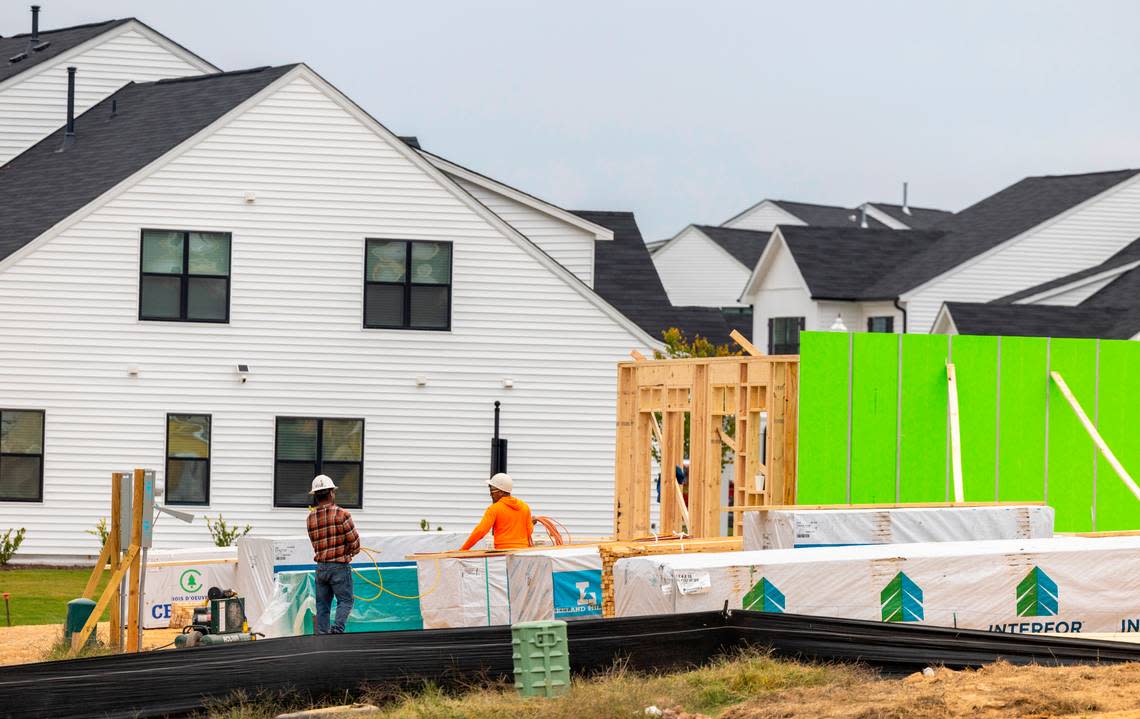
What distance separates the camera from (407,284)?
2802 centimetres

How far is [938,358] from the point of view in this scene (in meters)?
19.6

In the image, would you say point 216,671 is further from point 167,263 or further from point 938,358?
point 167,263

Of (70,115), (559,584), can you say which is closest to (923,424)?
(559,584)

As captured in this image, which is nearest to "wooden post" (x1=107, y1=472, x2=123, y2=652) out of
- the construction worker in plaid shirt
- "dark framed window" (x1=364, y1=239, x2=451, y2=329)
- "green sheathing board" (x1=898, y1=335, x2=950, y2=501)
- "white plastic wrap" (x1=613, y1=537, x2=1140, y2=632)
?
the construction worker in plaid shirt

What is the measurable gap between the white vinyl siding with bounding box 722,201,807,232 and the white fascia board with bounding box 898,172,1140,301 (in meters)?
29.5

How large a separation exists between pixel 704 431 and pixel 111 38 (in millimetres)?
18470

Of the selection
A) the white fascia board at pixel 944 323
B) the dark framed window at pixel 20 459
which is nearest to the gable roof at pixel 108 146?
the dark framed window at pixel 20 459

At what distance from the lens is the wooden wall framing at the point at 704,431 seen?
18.8 m

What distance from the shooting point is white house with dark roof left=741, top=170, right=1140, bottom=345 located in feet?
143

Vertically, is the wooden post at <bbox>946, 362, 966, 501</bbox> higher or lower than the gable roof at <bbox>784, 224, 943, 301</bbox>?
lower

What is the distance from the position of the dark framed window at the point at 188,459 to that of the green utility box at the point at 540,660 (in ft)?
53.7

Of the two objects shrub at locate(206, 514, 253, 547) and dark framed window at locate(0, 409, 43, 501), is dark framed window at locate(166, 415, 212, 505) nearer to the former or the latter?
shrub at locate(206, 514, 253, 547)

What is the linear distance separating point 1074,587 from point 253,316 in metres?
16.4

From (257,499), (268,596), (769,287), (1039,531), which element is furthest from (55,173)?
(769,287)
